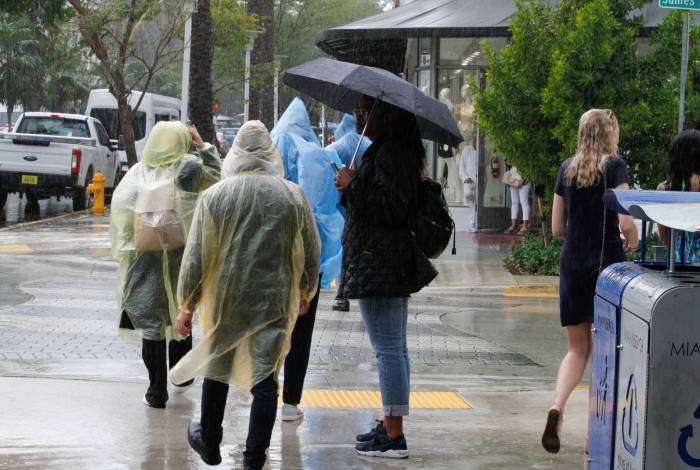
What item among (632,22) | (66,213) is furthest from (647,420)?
(66,213)

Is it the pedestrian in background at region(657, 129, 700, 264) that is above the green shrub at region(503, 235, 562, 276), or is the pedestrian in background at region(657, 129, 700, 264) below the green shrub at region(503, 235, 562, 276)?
above

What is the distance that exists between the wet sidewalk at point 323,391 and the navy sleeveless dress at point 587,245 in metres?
0.81

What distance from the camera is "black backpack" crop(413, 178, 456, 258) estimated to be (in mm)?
5789

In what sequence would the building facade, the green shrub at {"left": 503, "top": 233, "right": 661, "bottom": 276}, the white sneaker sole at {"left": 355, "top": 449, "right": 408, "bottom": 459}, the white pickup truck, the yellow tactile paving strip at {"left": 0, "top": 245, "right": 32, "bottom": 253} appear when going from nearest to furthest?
the white sneaker sole at {"left": 355, "top": 449, "right": 408, "bottom": 459} < the green shrub at {"left": 503, "top": 233, "right": 661, "bottom": 276} < the yellow tactile paving strip at {"left": 0, "top": 245, "right": 32, "bottom": 253} < the building facade < the white pickup truck

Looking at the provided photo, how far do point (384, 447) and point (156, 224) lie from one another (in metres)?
1.96

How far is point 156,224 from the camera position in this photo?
6.82 meters

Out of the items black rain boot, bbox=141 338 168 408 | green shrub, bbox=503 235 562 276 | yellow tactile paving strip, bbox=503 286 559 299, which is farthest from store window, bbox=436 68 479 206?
black rain boot, bbox=141 338 168 408

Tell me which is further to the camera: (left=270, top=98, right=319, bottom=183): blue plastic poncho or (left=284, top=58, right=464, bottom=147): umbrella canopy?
(left=270, top=98, right=319, bottom=183): blue plastic poncho

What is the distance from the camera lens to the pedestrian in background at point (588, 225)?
6047mm

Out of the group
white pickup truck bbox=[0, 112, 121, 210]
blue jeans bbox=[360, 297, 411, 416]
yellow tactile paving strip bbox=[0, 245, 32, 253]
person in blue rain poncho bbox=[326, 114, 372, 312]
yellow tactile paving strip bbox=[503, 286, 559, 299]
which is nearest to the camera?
blue jeans bbox=[360, 297, 411, 416]

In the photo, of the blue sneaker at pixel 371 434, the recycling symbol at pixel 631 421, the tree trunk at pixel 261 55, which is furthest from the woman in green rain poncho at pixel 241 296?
the tree trunk at pixel 261 55

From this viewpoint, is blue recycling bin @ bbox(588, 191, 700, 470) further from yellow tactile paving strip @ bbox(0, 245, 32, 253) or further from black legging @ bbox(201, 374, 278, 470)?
yellow tactile paving strip @ bbox(0, 245, 32, 253)

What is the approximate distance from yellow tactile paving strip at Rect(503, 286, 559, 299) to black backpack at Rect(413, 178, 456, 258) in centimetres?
746

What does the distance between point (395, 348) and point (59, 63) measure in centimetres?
2589
